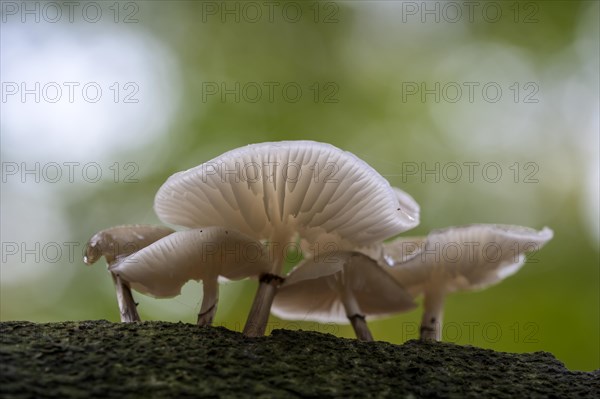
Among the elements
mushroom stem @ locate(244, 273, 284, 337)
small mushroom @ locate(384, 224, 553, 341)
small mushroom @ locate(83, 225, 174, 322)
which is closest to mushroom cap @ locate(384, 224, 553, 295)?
small mushroom @ locate(384, 224, 553, 341)

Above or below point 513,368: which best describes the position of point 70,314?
above

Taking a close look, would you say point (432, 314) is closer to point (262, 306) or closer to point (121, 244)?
point (262, 306)

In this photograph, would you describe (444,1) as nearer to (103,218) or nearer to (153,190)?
(153,190)

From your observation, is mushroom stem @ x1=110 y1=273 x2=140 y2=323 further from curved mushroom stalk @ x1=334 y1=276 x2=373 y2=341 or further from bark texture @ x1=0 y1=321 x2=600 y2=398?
curved mushroom stalk @ x1=334 y1=276 x2=373 y2=341

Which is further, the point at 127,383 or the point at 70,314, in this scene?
the point at 70,314

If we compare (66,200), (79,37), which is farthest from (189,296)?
(79,37)

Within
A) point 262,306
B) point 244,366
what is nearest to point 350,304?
point 262,306
